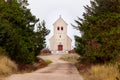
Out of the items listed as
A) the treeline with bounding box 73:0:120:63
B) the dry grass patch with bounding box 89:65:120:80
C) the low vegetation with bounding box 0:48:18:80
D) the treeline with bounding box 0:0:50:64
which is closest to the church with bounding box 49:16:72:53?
the treeline with bounding box 0:0:50:64

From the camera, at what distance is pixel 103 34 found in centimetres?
3906

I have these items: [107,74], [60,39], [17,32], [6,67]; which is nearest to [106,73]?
[107,74]

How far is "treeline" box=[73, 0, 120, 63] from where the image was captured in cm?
3628

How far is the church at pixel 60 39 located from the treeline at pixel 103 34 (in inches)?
2829

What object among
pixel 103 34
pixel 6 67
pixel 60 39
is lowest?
pixel 6 67

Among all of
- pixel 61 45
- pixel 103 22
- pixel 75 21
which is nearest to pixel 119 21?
pixel 103 22

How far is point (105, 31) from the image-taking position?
40.8m

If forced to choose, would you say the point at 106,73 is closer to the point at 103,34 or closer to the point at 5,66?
the point at 5,66

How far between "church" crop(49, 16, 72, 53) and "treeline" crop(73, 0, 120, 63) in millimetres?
71857

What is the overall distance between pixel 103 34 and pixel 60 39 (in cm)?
8691

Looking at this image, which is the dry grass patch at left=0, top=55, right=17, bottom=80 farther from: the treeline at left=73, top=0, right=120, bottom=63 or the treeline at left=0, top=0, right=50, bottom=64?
the treeline at left=73, top=0, right=120, bottom=63

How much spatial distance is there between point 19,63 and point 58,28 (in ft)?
284

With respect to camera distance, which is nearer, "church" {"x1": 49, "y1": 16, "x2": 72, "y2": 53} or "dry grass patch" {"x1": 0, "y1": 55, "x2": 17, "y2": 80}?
"dry grass patch" {"x1": 0, "y1": 55, "x2": 17, "y2": 80}

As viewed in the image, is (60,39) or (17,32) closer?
(17,32)
